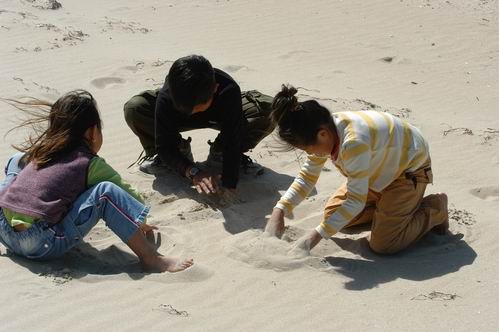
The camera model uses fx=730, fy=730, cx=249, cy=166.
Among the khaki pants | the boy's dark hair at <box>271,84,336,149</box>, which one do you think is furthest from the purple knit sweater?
the khaki pants

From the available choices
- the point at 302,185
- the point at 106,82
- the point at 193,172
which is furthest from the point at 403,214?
the point at 106,82

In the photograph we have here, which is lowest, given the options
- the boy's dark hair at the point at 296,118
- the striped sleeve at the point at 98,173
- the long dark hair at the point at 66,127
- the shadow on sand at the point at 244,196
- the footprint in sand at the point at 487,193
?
the shadow on sand at the point at 244,196

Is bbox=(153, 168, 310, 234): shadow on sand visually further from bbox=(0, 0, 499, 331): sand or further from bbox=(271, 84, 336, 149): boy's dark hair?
bbox=(271, 84, 336, 149): boy's dark hair

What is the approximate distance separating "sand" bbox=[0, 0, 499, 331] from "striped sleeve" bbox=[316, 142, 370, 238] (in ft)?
0.78

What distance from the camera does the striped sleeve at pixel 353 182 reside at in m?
3.58

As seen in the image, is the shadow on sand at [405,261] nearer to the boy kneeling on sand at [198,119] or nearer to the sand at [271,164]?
the sand at [271,164]

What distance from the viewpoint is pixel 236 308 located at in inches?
125

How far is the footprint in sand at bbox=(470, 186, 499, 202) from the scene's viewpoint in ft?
15.4

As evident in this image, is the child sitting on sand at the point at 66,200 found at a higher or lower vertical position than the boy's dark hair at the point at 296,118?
lower

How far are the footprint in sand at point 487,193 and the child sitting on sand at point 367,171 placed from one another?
720 mm

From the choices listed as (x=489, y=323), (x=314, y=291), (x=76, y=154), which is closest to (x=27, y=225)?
(x=76, y=154)

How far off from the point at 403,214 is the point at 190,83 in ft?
4.45

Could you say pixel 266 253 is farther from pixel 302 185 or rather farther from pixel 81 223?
pixel 81 223

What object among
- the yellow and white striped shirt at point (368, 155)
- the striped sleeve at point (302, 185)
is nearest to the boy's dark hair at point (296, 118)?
the yellow and white striped shirt at point (368, 155)
